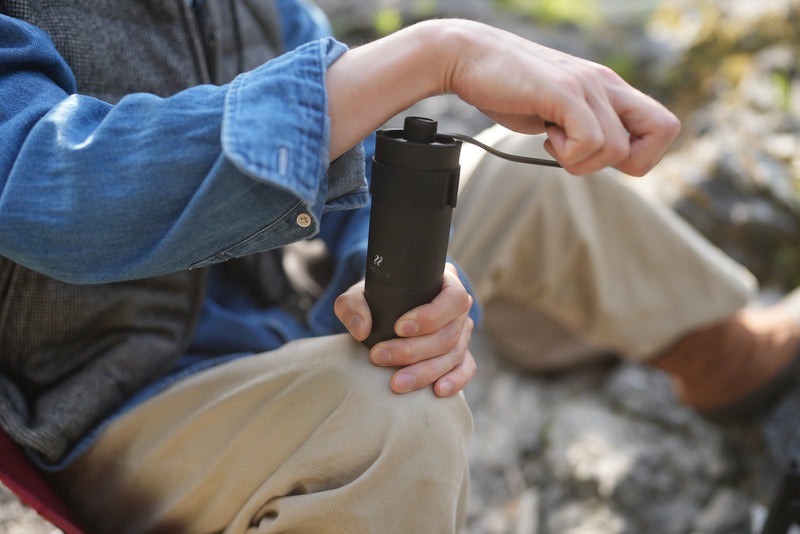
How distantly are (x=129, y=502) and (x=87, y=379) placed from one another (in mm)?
212

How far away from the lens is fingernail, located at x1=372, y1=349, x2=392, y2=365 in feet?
2.88

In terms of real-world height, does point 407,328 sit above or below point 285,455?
above

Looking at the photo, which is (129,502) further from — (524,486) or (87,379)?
(524,486)

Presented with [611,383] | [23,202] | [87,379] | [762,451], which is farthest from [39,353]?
[762,451]

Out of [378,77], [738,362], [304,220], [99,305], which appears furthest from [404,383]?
[738,362]

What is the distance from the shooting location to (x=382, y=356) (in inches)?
34.6

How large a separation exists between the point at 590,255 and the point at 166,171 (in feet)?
3.50

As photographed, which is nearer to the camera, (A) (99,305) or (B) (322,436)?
(B) (322,436)

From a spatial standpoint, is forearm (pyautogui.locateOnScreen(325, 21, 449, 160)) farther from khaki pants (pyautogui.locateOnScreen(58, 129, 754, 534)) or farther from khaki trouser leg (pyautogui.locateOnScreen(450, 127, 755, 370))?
khaki trouser leg (pyautogui.locateOnScreen(450, 127, 755, 370))

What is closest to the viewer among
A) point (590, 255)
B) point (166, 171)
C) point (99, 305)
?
point (166, 171)

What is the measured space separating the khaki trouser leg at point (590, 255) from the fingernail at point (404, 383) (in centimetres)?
59

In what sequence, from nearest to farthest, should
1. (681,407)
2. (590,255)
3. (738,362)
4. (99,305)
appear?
(99,305)
(590,255)
(738,362)
(681,407)

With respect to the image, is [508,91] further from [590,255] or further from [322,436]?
[590,255]

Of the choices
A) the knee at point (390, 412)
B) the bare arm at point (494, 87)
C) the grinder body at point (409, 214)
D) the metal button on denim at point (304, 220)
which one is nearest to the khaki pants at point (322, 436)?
the knee at point (390, 412)
